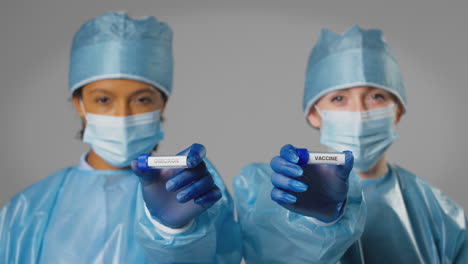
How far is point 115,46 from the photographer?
237 cm

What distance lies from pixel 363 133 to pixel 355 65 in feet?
1.05

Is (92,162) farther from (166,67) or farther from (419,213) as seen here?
(419,213)

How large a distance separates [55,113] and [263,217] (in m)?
1.81

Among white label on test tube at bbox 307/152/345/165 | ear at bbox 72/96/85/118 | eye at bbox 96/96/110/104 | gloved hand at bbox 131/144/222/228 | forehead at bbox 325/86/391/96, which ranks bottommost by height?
gloved hand at bbox 131/144/222/228

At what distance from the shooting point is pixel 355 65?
8.10 feet

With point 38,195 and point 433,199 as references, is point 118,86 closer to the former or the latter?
point 38,195

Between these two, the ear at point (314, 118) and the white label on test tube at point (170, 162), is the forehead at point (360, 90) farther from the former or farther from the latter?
the white label on test tube at point (170, 162)

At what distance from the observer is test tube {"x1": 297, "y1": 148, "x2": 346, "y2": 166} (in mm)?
1686

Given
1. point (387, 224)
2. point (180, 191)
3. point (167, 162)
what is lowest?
point (387, 224)

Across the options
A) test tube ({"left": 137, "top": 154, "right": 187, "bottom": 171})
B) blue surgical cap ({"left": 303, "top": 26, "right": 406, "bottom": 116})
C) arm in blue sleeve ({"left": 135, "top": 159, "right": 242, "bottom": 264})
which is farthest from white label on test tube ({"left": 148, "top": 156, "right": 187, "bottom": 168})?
blue surgical cap ({"left": 303, "top": 26, "right": 406, "bottom": 116})

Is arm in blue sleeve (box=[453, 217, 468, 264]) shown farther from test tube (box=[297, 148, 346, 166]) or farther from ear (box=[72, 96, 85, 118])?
ear (box=[72, 96, 85, 118])

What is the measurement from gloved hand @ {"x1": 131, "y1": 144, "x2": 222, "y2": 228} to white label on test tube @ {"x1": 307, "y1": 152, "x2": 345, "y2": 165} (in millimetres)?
329

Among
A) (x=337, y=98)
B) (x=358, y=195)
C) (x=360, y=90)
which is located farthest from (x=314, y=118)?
A: (x=358, y=195)

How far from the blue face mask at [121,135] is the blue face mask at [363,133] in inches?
32.2
